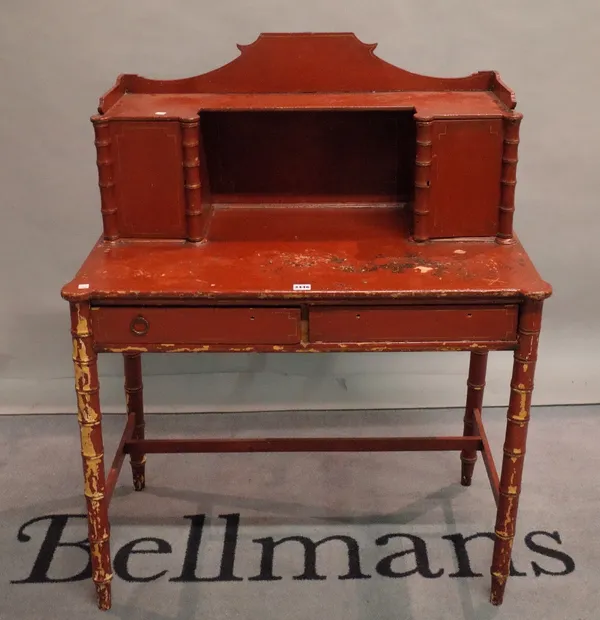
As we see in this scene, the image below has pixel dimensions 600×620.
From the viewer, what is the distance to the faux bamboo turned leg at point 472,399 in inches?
135

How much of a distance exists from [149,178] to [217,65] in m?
0.89

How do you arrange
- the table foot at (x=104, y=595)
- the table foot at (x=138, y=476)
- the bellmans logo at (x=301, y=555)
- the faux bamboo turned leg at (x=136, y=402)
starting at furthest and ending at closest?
1. the table foot at (x=138, y=476)
2. the faux bamboo turned leg at (x=136, y=402)
3. the bellmans logo at (x=301, y=555)
4. the table foot at (x=104, y=595)

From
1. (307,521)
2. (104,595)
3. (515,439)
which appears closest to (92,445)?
(104,595)

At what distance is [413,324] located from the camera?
2.66 metres

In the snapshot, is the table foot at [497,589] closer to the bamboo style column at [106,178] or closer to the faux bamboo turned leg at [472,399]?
the faux bamboo turned leg at [472,399]

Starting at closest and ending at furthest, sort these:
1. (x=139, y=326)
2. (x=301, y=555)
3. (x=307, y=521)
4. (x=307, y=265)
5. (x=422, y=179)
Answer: (x=139, y=326) → (x=307, y=265) → (x=422, y=179) → (x=301, y=555) → (x=307, y=521)

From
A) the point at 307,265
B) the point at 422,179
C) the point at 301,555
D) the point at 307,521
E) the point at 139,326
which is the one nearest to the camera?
the point at 139,326

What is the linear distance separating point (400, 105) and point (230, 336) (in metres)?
0.85

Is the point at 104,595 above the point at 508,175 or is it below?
below

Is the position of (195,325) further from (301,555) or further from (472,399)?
(472,399)

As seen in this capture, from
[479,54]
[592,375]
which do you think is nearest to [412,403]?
[592,375]

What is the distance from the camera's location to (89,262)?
279cm

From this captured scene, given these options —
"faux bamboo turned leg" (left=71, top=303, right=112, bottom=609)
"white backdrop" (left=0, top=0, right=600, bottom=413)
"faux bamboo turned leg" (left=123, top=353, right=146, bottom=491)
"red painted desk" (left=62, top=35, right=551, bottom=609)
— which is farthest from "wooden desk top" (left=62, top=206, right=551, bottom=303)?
"white backdrop" (left=0, top=0, right=600, bottom=413)

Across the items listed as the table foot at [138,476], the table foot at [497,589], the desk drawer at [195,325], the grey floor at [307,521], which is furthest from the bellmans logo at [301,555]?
the desk drawer at [195,325]
